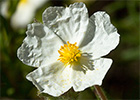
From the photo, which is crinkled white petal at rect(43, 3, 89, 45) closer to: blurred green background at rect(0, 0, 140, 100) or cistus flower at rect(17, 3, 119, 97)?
cistus flower at rect(17, 3, 119, 97)

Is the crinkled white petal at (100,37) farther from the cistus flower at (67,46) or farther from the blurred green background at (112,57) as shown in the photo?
the blurred green background at (112,57)

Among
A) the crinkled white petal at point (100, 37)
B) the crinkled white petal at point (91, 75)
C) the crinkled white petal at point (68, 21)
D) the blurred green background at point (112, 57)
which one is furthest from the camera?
the blurred green background at point (112, 57)

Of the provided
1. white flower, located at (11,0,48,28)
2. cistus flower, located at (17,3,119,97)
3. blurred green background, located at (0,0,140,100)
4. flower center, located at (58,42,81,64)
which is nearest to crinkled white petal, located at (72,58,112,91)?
cistus flower, located at (17,3,119,97)

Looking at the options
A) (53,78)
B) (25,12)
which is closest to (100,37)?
(53,78)

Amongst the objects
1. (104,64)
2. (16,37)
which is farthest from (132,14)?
(104,64)

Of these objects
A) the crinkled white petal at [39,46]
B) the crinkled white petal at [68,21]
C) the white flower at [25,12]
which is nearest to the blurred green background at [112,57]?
the white flower at [25,12]

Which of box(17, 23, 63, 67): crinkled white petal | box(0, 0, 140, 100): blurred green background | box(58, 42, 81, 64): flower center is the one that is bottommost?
box(0, 0, 140, 100): blurred green background

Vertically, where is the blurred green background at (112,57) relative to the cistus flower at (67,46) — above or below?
below

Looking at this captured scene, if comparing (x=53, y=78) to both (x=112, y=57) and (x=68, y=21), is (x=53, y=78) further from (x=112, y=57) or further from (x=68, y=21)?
(x=112, y=57)
